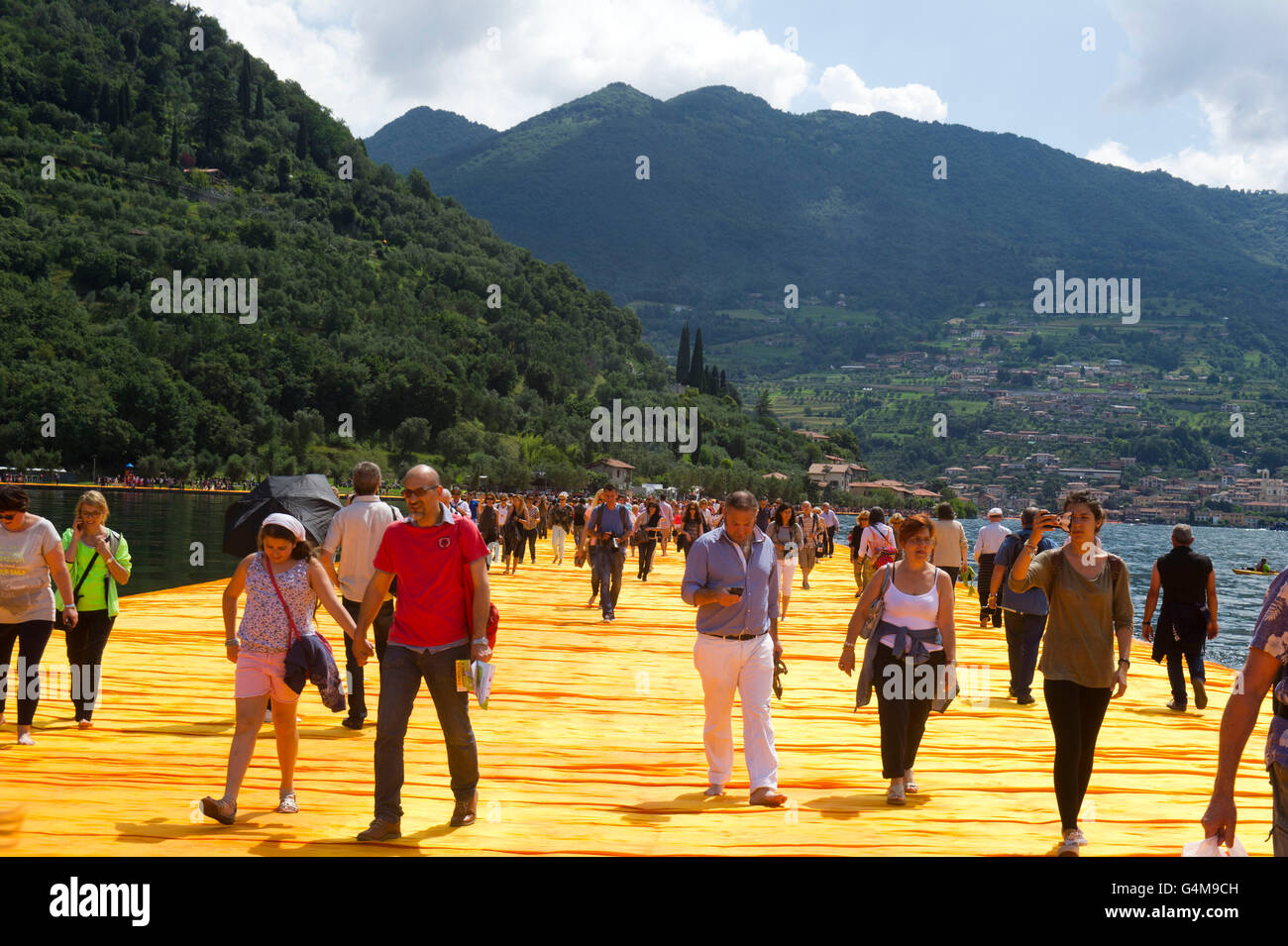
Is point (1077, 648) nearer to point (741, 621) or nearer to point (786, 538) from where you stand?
point (741, 621)

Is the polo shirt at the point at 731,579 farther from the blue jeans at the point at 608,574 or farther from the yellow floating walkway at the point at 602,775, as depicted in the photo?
the blue jeans at the point at 608,574

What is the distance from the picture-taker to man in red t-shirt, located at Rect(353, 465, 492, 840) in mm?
5383

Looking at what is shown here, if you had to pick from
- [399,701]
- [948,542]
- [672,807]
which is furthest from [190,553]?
[399,701]

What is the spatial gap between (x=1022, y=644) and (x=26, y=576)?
25.6 feet

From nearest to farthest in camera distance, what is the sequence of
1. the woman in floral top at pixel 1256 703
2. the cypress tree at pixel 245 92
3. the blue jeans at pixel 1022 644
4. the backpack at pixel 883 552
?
the woman in floral top at pixel 1256 703 < the blue jeans at pixel 1022 644 < the backpack at pixel 883 552 < the cypress tree at pixel 245 92

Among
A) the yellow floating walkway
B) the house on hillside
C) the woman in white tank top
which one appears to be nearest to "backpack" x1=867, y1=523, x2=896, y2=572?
the yellow floating walkway

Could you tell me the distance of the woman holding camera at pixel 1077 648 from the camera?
5.37 metres

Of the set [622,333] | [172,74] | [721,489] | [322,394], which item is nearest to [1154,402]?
[622,333]

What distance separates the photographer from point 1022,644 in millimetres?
10391

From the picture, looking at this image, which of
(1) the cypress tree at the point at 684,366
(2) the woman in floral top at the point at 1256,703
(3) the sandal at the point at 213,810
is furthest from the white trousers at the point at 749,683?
(1) the cypress tree at the point at 684,366

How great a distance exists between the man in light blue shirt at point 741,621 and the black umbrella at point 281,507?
3.77 metres

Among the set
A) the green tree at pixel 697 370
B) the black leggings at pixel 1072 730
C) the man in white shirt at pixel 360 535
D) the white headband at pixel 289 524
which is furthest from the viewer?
the green tree at pixel 697 370

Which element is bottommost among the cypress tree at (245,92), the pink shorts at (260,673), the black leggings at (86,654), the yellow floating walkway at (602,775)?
the yellow floating walkway at (602,775)
